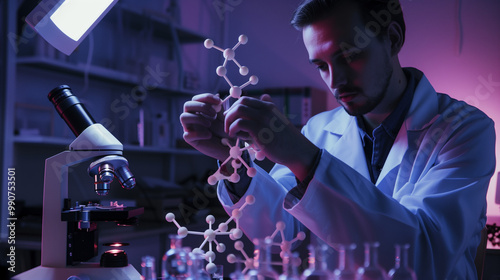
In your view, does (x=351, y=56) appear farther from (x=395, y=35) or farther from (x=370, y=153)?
(x=370, y=153)

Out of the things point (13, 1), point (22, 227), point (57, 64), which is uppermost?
point (13, 1)

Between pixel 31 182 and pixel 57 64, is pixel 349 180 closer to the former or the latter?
pixel 57 64

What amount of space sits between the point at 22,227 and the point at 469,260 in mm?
2141

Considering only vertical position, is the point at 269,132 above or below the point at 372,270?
above

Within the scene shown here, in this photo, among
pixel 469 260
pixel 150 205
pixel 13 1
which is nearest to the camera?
pixel 469 260

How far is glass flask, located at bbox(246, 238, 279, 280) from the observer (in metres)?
0.69

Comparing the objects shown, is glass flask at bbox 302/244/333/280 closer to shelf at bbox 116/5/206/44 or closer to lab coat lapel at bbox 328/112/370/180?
lab coat lapel at bbox 328/112/370/180

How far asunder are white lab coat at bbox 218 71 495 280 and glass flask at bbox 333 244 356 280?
0.57 ft

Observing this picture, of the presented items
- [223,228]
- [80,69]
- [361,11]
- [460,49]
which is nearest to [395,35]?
[361,11]

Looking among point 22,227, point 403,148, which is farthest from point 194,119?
point 22,227

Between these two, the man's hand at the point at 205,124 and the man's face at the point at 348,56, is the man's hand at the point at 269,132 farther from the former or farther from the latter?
the man's face at the point at 348,56

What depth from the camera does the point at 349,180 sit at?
2.97ft

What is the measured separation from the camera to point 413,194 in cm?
108

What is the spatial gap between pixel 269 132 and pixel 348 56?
0.40m
